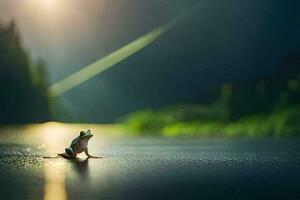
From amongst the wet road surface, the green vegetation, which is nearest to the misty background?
the green vegetation

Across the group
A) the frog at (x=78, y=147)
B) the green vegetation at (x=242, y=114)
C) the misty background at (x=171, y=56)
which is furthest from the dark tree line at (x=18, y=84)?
the frog at (x=78, y=147)

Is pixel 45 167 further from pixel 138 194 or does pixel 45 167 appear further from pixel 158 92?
pixel 158 92

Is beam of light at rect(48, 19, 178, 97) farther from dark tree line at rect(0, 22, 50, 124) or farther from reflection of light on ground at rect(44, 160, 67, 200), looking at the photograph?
reflection of light on ground at rect(44, 160, 67, 200)

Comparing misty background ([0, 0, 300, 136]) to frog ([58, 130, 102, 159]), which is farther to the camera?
misty background ([0, 0, 300, 136])

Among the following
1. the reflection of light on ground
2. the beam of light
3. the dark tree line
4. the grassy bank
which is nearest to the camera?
the reflection of light on ground

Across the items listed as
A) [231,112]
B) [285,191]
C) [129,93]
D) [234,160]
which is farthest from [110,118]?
[285,191]

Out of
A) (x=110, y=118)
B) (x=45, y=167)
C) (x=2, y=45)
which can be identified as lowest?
(x=45, y=167)
